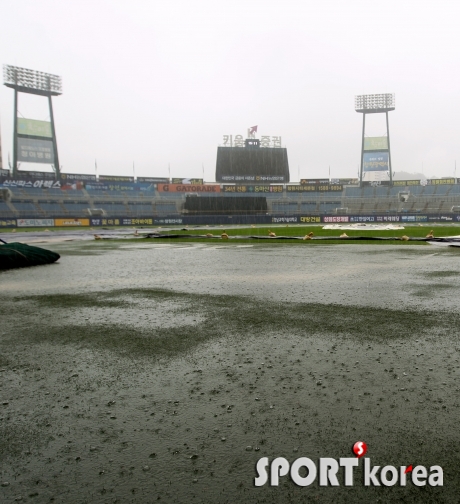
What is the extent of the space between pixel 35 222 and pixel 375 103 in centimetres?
6416

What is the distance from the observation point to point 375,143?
7181cm

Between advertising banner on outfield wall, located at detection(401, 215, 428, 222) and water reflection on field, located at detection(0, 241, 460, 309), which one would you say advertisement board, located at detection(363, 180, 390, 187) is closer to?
advertising banner on outfield wall, located at detection(401, 215, 428, 222)

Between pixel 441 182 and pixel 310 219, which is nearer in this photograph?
pixel 310 219

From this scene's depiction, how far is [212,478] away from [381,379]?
178 centimetres

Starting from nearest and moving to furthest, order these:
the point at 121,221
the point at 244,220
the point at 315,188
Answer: the point at 244,220 < the point at 121,221 < the point at 315,188

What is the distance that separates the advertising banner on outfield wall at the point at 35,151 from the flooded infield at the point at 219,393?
61.4m

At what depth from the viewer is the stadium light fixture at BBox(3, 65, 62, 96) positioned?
6009cm

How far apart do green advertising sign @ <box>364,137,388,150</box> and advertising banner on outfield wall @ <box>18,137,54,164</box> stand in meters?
54.9

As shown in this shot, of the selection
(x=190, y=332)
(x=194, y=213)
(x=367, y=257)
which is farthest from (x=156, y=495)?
(x=194, y=213)

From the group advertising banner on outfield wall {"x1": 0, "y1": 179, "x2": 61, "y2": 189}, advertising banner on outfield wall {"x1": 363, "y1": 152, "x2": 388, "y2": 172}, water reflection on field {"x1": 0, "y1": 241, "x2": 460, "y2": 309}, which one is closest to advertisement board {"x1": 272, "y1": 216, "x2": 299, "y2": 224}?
advertising banner on outfield wall {"x1": 363, "y1": 152, "x2": 388, "y2": 172}

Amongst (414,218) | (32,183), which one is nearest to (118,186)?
(32,183)

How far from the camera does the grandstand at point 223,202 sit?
55156mm

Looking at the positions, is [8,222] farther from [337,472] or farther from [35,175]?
[337,472]

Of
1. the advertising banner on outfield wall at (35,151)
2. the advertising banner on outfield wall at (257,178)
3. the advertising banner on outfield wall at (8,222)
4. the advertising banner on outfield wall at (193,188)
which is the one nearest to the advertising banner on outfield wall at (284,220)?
the advertising banner on outfield wall at (257,178)
